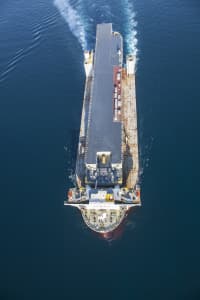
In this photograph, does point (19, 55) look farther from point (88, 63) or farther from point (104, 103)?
point (104, 103)

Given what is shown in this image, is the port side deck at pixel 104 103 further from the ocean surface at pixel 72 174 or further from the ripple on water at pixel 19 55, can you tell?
the ripple on water at pixel 19 55

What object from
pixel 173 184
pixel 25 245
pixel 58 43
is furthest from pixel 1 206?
pixel 58 43

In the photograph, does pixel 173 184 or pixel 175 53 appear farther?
pixel 175 53

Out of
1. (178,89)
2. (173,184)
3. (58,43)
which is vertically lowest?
(173,184)

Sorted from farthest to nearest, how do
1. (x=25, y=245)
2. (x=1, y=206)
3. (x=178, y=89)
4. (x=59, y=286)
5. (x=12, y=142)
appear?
(x=178, y=89) < (x=12, y=142) < (x=1, y=206) < (x=25, y=245) < (x=59, y=286)

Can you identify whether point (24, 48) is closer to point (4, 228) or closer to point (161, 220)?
point (4, 228)

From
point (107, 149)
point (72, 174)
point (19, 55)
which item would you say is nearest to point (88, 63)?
point (19, 55)

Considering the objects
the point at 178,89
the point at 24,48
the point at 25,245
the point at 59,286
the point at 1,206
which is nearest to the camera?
the point at 59,286
